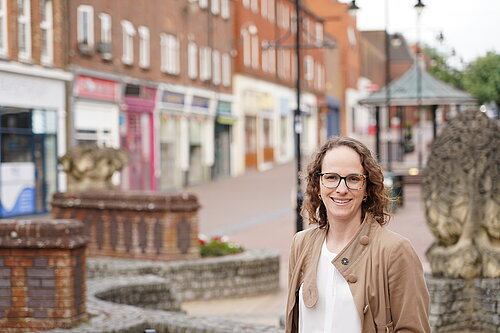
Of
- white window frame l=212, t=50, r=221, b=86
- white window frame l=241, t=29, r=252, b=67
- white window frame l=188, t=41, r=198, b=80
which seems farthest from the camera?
white window frame l=241, t=29, r=252, b=67

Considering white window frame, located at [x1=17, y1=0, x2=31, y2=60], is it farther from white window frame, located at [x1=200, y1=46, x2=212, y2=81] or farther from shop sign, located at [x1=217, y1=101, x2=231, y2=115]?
shop sign, located at [x1=217, y1=101, x2=231, y2=115]

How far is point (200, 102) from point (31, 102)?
49.2 ft

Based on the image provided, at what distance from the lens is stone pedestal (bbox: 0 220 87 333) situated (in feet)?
26.0

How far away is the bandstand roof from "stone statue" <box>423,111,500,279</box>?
69.2 feet

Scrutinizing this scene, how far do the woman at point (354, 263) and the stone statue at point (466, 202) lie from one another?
5.44 meters

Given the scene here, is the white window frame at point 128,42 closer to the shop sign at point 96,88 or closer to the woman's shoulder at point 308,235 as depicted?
the shop sign at point 96,88

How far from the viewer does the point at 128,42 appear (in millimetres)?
32688

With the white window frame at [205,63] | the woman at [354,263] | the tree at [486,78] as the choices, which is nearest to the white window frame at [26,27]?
the white window frame at [205,63]

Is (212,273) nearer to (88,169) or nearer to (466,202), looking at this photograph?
(88,169)

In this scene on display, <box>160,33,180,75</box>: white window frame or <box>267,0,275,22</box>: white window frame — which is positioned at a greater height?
<box>267,0,275,22</box>: white window frame

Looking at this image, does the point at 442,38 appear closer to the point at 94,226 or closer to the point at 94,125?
the point at 94,125

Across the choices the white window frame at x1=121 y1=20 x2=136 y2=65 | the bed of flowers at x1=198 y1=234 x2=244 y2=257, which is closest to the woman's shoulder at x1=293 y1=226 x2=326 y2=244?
the bed of flowers at x1=198 y1=234 x2=244 y2=257

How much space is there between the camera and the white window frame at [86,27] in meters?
28.5

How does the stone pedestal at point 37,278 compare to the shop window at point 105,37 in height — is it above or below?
below
